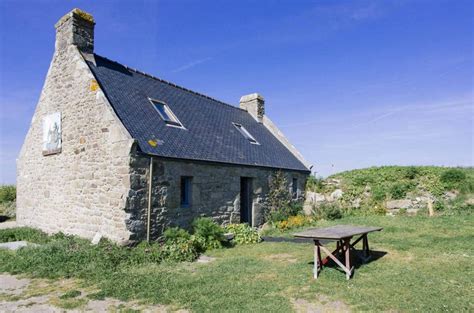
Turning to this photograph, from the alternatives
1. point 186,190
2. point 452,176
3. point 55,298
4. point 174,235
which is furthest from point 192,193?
point 452,176

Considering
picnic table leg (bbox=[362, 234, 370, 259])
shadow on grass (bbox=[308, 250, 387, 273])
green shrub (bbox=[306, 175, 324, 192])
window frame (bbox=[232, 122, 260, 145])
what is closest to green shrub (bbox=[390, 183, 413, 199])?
green shrub (bbox=[306, 175, 324, 192])

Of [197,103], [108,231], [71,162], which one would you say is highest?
[197,103]

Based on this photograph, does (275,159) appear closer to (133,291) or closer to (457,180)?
(457,180)

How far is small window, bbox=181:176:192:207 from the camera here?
1073 centimetres

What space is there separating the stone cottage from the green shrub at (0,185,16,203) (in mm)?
8222

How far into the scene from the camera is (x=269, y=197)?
14.2 meters

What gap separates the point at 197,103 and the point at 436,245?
408 inches

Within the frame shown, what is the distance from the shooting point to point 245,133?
16.0 m

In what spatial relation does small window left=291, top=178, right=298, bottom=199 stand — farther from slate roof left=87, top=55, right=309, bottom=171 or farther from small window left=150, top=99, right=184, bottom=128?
small window left=150, top=99, right=184, bottom=128

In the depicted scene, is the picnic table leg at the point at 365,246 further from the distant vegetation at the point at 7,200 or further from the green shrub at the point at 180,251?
the distant vegetation at the point at 7,200

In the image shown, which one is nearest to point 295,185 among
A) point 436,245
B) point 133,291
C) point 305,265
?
point 436,245

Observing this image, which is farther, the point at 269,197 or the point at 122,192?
the point at 269,197

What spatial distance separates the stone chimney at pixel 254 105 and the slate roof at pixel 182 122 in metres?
2.08

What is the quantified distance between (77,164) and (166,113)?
3.46 m
